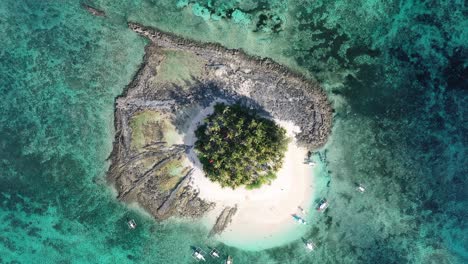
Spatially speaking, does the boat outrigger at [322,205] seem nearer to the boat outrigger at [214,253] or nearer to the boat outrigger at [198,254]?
the boat outrigger at [214,253]

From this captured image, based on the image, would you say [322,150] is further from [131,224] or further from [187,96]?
[131,224]

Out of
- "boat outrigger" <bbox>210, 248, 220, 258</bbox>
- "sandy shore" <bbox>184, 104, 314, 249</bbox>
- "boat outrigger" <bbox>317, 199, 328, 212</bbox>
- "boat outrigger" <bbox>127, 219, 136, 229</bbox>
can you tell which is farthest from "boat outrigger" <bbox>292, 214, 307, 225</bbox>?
"boat outrigger" <bbox>127, 219, 136, 229</bbox>

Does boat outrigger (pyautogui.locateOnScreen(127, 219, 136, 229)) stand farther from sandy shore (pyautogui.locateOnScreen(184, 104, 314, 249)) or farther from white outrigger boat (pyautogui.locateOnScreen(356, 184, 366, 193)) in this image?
white outrigger boat (pyautogui.locateOnScreen(356, 184, 366, 193))

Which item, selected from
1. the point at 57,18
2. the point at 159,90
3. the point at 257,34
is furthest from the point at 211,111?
the point at 57,18

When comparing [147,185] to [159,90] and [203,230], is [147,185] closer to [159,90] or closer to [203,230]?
[203,230]

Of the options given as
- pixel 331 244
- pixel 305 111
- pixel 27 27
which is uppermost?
pixel 305 111
